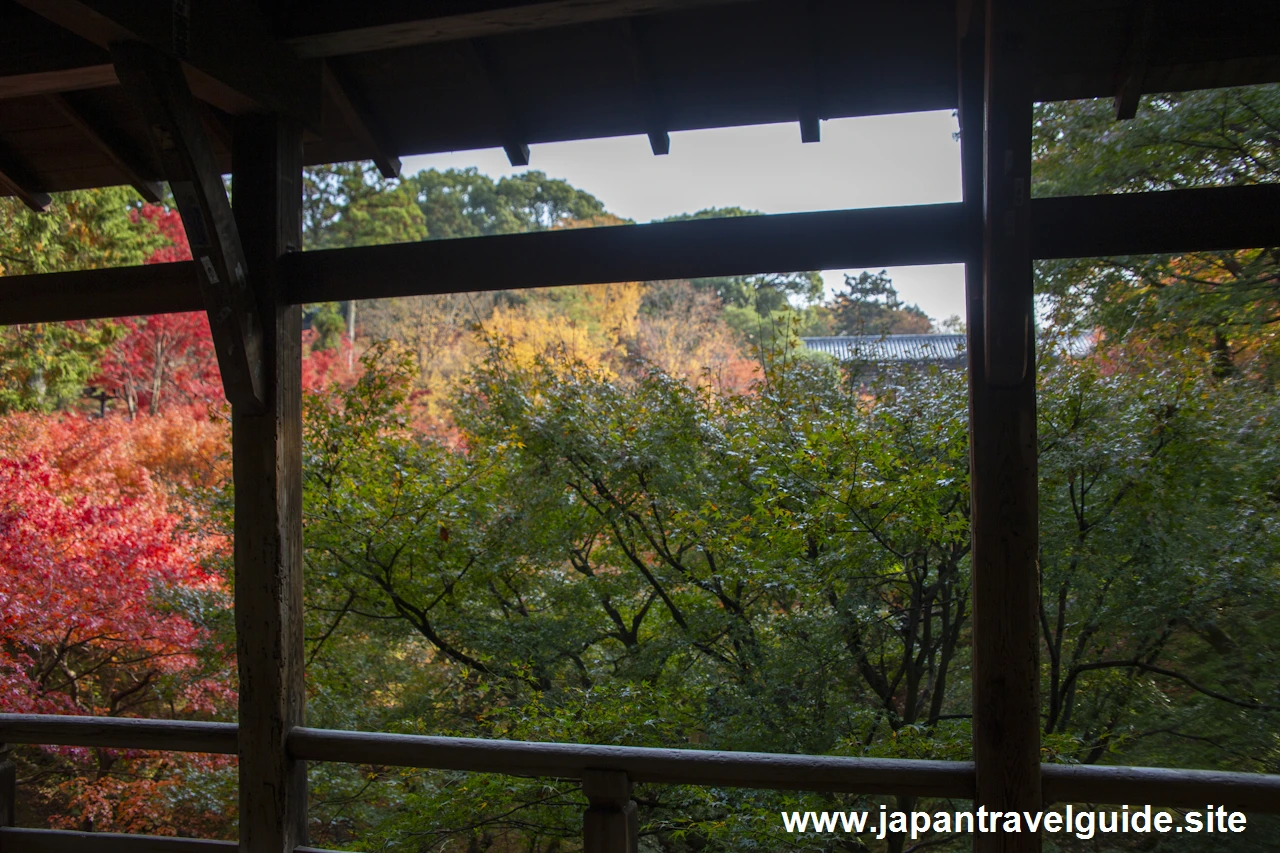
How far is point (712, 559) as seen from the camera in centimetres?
477

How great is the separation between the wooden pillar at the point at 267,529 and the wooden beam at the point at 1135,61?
214 centimetres

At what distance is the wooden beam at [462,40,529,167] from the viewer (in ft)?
7.55

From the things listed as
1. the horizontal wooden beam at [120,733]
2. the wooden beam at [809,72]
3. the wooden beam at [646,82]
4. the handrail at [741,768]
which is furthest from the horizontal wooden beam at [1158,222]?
the horizontal wooden beam at [120,733]

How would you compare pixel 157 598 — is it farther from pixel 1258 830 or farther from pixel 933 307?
pixel 933 307

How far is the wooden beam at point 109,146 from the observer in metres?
2.46

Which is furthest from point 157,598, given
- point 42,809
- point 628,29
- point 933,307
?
point 933,307

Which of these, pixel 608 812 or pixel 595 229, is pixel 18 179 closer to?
pixel 595 229

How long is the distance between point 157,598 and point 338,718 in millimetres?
1591

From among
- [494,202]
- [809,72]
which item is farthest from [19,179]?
[494,202]

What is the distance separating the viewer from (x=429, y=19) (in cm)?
199

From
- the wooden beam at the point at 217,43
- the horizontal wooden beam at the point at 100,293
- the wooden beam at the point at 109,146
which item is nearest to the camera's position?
the wooden beam at the point at 217,43

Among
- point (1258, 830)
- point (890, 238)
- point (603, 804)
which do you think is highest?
point (890, 238)

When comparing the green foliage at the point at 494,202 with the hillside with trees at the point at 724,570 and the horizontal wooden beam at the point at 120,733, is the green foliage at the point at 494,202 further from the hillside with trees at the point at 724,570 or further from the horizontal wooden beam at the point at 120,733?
the horizontal wooden beam at the point at 120,733

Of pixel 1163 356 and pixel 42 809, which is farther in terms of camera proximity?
pixel 42 809
